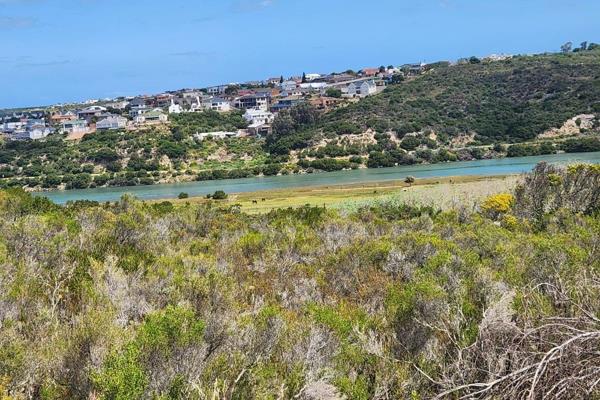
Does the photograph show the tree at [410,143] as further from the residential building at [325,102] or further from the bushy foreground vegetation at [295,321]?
the bushy foreground vegetation at [295,321]

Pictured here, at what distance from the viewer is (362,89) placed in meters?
145

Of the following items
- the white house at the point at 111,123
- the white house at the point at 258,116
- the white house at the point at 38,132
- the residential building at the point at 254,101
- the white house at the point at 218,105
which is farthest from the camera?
the residential building at the point at 254,101

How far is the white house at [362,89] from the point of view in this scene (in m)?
143

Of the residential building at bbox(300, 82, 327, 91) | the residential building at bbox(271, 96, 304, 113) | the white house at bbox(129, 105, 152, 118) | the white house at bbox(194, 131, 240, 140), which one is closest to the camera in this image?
the white house at bbox(194, 131, 240, 140)

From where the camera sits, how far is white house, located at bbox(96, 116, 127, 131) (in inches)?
5022

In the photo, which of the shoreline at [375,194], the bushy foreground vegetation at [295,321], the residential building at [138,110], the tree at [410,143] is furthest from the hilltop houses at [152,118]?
the bushy foreground vegetation at [295,321]

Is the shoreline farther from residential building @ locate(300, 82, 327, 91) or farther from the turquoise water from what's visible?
residential building @ locate(300, 82, 327, 91)

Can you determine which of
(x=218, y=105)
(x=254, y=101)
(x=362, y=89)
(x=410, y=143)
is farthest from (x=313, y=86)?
(x=410, y=143)

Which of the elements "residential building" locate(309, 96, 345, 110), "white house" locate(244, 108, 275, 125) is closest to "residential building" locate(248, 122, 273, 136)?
"white house" locate(244, 108, 275, 125)

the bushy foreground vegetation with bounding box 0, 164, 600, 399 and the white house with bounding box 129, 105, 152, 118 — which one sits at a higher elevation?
the white house with bounding box 129, 105, 152, 118

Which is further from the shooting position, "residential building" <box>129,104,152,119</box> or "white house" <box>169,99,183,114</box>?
"white house" <box>169,99,183,114</box>

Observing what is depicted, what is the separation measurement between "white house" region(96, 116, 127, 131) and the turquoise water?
144ft

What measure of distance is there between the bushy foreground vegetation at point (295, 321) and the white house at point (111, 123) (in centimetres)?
11560

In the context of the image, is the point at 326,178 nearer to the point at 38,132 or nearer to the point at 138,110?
the point at 38,132
